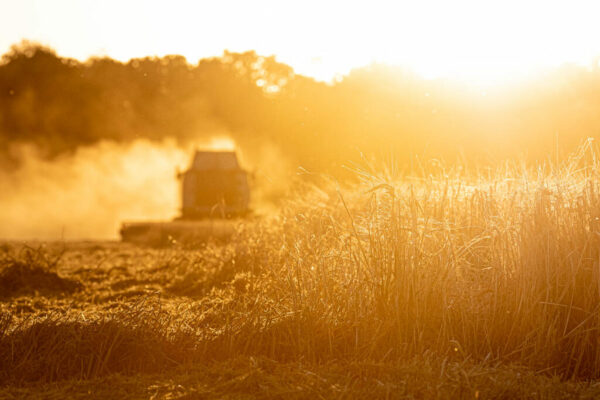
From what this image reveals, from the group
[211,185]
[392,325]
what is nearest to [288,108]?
[211,185]

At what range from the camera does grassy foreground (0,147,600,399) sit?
409 cm

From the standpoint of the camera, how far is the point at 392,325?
487 cm

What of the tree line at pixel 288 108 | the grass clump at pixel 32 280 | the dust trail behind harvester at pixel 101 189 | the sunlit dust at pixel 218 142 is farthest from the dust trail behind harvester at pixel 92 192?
the grass clump at pixel 32 280

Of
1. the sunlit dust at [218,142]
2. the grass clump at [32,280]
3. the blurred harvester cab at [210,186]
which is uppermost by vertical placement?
the sunlit dust at [218,142]

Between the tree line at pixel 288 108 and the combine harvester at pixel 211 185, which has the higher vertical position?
the tree line at pixel 288 108

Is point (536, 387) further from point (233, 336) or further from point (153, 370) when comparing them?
point (153, 370)

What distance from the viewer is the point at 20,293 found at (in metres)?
7.51

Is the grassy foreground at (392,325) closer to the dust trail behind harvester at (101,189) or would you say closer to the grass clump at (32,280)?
the grass clump at (32,280)

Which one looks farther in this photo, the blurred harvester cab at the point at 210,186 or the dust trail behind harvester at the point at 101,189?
the dust trail behind harvester at the point at 101,189

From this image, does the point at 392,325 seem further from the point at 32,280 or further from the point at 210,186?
the point at 210,186

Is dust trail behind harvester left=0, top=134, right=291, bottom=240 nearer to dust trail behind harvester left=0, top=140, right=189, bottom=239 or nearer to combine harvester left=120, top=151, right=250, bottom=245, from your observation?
dust trail behind harvester left=0, top=140, right=189, bottom=239

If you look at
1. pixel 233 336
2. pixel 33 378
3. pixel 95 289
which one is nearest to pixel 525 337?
pixel 233 336

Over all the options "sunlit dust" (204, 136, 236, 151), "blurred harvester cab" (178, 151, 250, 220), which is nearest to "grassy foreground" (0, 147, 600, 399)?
"blurred harvester cab" (178, 151, 250, 220)

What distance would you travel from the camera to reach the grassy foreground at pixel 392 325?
409cm
